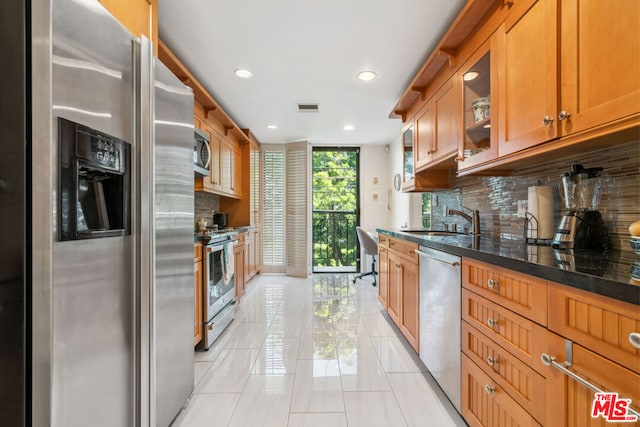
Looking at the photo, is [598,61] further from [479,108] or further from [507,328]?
[507,328]

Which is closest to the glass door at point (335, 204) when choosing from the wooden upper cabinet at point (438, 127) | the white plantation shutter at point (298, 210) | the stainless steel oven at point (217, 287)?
the white plantation shutter at point (298, 210)

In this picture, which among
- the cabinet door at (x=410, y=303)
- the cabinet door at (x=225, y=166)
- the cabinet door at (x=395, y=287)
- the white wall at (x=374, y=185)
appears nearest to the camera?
the cabinet door at (x=410, y=303)

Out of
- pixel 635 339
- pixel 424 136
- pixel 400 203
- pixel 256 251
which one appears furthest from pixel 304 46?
pixel 256 251

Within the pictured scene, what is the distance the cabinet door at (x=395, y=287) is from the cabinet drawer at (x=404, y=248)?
68 millimetres

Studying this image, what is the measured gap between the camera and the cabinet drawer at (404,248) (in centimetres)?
215

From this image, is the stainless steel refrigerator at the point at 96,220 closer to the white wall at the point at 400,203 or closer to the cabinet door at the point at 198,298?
the cabinet door at the point at 198,298

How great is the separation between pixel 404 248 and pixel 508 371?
130 centimetres

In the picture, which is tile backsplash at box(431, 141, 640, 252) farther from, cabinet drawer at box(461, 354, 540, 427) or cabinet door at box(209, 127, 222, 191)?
cabinet door at box(209, 127, 222, 191)

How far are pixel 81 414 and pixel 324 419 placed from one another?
44.3 inches

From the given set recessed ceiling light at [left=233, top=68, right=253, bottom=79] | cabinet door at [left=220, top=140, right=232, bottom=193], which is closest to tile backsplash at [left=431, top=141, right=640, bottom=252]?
recessed ceiling light at [left=233, top=68, right=253, bottom=79]

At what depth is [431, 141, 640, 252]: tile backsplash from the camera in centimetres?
127

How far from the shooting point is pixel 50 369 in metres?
0.74

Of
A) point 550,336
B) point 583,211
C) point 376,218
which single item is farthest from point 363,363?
point 376,218

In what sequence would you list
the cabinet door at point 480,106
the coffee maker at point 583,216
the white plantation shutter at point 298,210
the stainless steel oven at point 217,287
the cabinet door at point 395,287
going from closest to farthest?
the coffee maker at point 583,216 < the cabinet door at point 480,106 < the stainless steel oven at point 217,287 < the cabinet door at point 395,287 < the white plantation shutter at point 298,210
